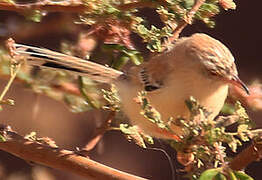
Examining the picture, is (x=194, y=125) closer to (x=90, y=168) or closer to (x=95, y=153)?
(x=90, y=168)

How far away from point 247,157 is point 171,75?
0.83 m

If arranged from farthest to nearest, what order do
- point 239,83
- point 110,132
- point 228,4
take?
point 110,132 → point 239,83 → point 228,4

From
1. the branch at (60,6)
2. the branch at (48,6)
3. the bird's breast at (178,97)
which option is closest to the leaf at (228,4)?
the branch at (60,6)

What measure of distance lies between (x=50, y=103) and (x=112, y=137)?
491 mm

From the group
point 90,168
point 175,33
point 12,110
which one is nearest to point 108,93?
point 90,168

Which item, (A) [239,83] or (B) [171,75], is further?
(B) [171,75]

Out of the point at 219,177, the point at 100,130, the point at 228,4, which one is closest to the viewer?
the point at 219,177

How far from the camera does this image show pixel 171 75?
2.75 meters

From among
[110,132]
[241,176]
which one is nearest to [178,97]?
[241,176]

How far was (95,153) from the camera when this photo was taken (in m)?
4.52

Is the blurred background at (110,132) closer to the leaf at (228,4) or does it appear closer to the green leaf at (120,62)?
the green leaf at (120,62)

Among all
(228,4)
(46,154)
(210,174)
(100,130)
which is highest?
(228,4)

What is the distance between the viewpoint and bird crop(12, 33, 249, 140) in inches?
100

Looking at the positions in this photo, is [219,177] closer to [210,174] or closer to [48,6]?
[210,174]
